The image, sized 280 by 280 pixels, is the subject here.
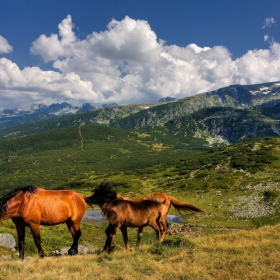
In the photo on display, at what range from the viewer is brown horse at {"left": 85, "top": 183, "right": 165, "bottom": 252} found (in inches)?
474

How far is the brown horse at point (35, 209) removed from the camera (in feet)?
37.3

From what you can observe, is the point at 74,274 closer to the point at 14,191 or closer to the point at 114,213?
the point at 114,213

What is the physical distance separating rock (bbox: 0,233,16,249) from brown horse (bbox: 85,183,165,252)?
303 inches

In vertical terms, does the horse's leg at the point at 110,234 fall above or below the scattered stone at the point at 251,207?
above

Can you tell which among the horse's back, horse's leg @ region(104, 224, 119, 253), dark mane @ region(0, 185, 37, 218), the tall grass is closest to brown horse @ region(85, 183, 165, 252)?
horse's leg @ region(104, 224, 119, 253)

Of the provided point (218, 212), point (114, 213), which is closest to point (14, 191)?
point (114, 213)

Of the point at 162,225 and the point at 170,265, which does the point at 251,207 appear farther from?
the point at 170,265

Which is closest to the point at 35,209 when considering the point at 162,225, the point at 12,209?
the point at 12,209

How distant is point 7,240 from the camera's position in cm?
1716

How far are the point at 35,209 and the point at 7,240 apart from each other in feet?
26.1

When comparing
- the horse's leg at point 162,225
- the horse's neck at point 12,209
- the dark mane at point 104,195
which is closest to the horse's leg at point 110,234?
the dark mane at point 104,195

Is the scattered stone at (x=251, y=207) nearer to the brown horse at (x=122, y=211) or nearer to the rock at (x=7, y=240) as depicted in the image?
the brown horse at (x=122, y=211)

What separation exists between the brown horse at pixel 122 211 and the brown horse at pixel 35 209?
1.34 metres

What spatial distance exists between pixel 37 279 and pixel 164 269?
14.7 feet
